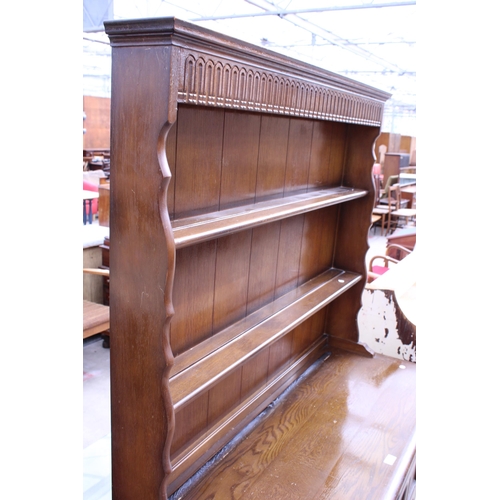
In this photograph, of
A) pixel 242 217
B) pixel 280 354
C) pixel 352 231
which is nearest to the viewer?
pixel 242 217

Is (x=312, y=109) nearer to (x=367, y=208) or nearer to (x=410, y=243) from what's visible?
(x=367, y=208)

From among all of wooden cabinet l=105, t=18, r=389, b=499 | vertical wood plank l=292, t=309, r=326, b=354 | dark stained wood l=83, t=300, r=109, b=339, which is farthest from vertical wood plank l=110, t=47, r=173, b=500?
dark stained wood l=83, t=300, r=109, b=339

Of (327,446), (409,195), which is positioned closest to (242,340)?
(327,446)

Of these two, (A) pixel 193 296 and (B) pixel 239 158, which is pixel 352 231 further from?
(A) pixel 193 296

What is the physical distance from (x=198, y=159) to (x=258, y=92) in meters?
0.25

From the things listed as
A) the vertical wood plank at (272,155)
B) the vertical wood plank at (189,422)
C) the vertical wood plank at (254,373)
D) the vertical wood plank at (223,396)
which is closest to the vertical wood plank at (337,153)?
the vertical wood plank at (272,155)

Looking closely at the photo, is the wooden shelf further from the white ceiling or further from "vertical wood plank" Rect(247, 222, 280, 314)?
the white ceiling

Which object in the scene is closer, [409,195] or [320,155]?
[320,155]

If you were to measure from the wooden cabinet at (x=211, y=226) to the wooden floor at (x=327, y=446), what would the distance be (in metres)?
0.08

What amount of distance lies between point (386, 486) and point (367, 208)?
1237 millimetres

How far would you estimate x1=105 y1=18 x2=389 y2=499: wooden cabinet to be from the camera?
112 centimetres

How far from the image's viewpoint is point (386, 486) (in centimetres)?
162

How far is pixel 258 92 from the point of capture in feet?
4.39
